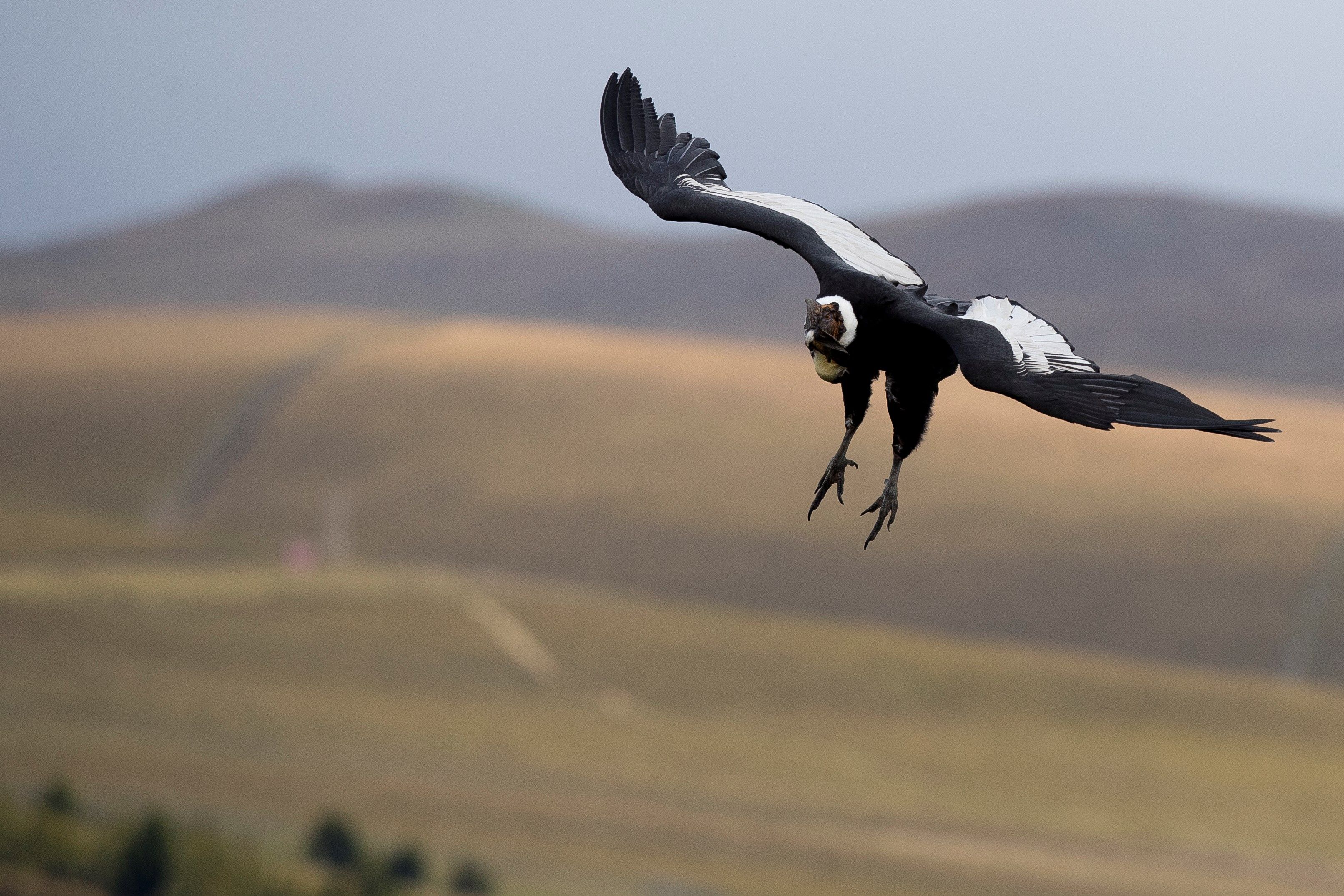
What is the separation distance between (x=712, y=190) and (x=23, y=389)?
124315 millimetres

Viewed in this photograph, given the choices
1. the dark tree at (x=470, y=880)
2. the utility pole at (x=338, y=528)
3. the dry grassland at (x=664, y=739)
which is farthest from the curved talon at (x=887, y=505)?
the utility pole at (x=338, y=528)

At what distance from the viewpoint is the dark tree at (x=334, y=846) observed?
169 feet

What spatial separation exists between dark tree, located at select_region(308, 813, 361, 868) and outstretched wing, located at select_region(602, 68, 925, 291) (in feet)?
145

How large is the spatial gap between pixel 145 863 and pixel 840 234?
144 ft

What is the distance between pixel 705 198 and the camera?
920 cm

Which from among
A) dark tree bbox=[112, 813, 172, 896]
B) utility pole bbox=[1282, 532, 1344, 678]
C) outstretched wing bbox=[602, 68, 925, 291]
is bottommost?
dark tree bbox=[112, 813, 172, 896]

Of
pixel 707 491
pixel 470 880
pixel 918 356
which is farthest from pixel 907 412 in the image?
pixel 707 491

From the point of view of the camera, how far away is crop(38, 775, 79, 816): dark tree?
51125mm

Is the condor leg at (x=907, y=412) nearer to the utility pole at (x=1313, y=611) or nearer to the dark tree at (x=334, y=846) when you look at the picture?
the dark tree at (x=334, y=846)

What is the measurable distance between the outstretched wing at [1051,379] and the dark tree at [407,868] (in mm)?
46874

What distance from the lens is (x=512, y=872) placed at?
5050cm

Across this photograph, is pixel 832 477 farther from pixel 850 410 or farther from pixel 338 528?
pixel 338 528

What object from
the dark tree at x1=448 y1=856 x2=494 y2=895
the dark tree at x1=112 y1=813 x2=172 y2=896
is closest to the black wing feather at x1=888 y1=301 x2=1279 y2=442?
the dark tree at x1=112 y1=813 x2=172 y2=896

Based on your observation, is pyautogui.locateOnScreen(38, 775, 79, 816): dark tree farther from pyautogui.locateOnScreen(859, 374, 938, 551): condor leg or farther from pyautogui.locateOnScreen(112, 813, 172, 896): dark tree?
pyautogui.locateOnScreen(859, 374, 938, 551): condor leg
